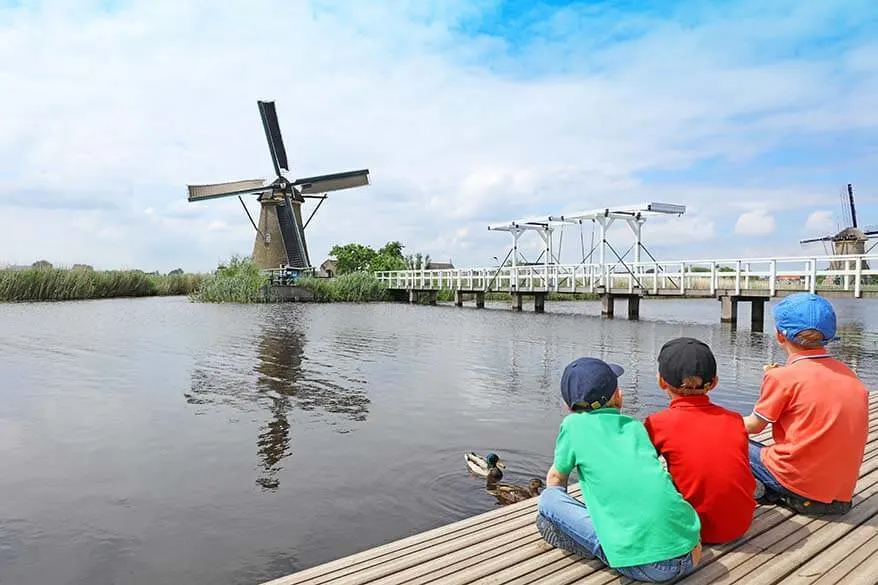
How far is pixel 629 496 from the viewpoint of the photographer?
8.57ft

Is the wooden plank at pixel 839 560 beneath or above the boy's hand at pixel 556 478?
beneath

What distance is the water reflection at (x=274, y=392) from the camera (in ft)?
23.2

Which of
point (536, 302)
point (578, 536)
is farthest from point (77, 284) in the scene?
point (578, 536)

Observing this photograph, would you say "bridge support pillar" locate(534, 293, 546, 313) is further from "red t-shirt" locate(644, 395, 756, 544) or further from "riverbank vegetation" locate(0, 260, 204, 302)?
"red t-shirt" locate(644, 395, 756, 544)

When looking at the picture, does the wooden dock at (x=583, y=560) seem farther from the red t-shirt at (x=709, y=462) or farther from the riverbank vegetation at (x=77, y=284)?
the riverbank vegetation at (x=77, y=284)

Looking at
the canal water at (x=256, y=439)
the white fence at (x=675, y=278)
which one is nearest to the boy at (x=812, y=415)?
the canal water at (x=256, y=439)

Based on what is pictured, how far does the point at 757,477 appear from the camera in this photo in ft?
11.5

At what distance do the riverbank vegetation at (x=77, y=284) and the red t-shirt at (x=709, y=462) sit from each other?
126 feet

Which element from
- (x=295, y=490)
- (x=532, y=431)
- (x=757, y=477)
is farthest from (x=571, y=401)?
(x=532, y=431)

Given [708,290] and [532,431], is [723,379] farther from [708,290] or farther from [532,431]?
[708,290]

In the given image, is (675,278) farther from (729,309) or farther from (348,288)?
(348,288)

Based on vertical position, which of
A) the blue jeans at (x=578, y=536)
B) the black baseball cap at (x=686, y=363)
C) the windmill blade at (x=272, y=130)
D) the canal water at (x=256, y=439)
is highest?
the windmill blade at (x=272, y=130)

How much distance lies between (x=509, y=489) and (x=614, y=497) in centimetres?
290

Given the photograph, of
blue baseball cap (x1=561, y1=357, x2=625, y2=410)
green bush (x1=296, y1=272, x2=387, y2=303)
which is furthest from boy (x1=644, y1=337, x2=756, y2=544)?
green bush (x1=296, y1=272, x2=387, y2=303)
